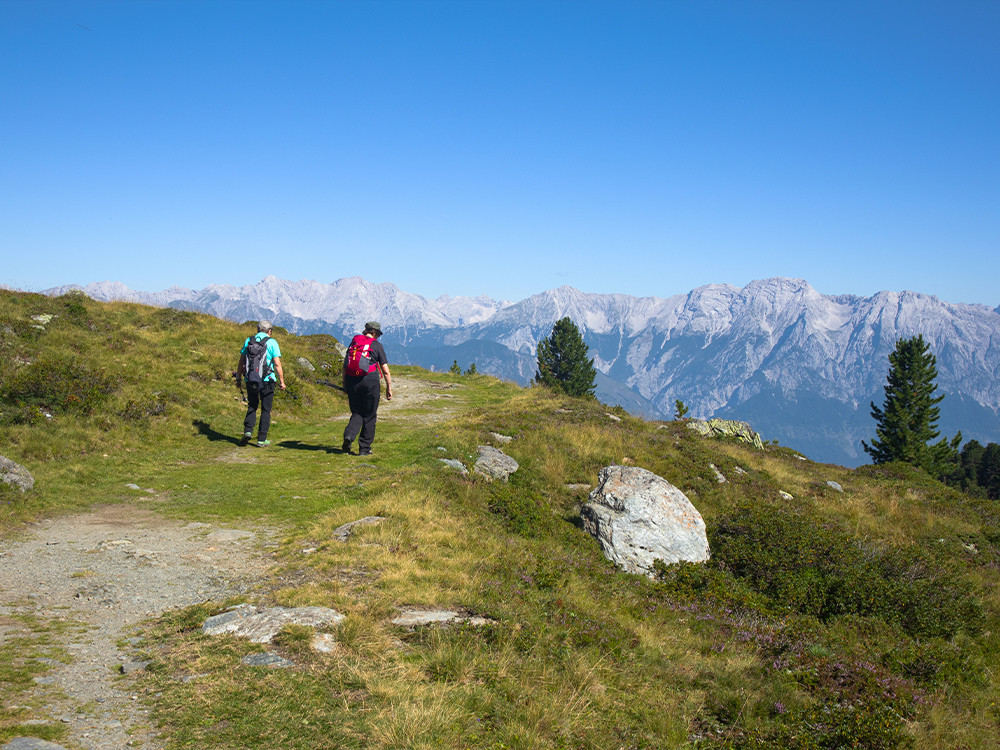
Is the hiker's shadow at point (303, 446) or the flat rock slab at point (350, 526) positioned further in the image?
the hiker's shadow at point (303, 446)

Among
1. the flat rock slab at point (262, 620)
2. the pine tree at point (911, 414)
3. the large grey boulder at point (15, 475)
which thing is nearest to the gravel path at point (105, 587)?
the flat rock slab at point (262, 620)

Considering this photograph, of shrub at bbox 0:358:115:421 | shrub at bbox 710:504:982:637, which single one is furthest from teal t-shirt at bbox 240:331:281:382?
shrub at bbox 710:504:982:637

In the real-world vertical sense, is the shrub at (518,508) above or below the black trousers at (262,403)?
below

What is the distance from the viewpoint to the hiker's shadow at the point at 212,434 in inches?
602

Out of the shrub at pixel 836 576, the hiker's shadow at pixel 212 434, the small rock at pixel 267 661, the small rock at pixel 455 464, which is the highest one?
the small rock at pixel 455 464

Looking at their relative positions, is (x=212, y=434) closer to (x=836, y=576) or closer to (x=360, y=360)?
(x=360, y=360)

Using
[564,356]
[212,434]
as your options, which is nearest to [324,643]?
[212,434]

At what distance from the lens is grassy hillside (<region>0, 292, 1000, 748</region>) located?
500 cm

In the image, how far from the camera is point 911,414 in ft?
222

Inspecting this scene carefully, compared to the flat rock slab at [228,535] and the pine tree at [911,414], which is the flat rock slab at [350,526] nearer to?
the flat rock slab at [228,535]

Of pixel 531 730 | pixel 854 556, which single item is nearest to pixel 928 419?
pixel 854 556

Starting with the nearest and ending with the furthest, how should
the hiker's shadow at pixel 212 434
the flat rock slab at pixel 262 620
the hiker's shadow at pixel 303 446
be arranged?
the flat rock slab at pixel 262 620, the hiker's shadow at pixel 303 446, the hiker's shadow at pixel 212 434

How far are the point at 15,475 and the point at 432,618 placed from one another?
861cm

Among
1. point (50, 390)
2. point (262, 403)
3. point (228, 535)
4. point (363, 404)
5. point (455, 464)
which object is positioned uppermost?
point (363, 404)
